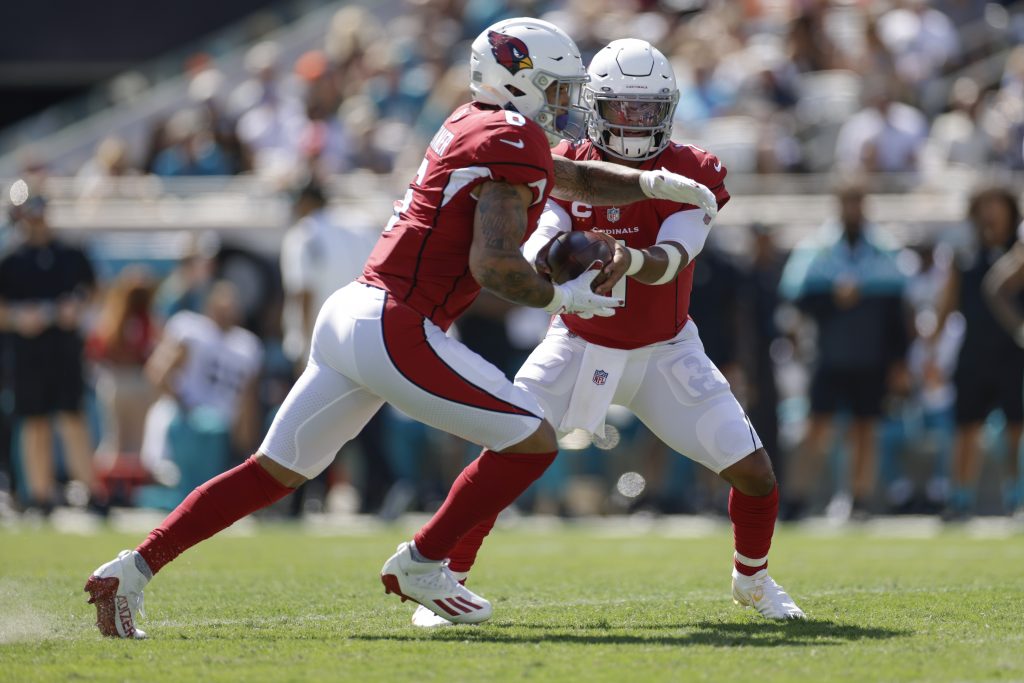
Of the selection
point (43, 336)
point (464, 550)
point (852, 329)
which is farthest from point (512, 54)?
point (43, 336)

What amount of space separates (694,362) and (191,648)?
1930mm

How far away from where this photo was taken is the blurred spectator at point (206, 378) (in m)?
10.6

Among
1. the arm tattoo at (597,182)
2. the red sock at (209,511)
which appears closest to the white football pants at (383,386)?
the red sock at (209,511)

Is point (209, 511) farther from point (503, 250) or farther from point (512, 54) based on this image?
point (512, 54)

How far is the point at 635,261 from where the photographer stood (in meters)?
5.14

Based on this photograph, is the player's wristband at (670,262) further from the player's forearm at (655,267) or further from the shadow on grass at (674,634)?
the shadow on grass at (674,634)

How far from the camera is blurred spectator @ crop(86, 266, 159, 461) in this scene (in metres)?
11.1

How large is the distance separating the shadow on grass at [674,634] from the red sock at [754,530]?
10.8 inches

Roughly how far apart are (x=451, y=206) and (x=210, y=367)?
19.8 feet

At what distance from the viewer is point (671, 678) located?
4.16m

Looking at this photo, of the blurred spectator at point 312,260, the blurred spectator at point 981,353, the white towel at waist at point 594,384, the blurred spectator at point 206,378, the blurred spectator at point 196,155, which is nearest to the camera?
the white towel at waist at point 594,384

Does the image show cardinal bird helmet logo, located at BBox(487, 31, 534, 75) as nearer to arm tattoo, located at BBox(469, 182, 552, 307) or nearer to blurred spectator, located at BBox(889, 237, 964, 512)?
arm tattoo, located at BBox(469, 182, 552, 307)

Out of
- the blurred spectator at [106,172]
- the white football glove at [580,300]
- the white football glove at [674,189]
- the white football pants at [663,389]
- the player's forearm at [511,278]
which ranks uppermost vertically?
the blurred spectator at [106,172]

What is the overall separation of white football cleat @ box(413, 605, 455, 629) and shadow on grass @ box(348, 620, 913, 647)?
0.07 metres
